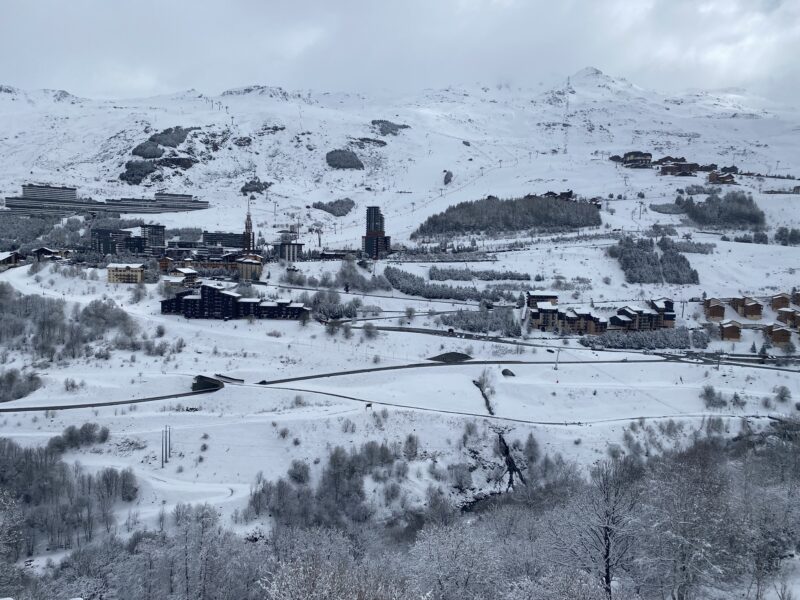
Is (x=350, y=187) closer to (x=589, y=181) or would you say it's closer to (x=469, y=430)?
(x=589, y=181)

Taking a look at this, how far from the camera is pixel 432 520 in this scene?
2189 centimetres

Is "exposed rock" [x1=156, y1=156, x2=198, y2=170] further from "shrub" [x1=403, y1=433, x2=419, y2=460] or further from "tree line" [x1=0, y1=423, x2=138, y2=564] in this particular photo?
"shrub" [x1=403, y1=433, x2=419, y2=460]

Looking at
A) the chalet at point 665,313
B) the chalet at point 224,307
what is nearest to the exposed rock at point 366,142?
the chalet at point 224,307

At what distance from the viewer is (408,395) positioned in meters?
29.7

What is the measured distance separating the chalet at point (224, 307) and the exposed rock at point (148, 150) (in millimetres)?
54460

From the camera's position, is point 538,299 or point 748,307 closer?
point 748,307

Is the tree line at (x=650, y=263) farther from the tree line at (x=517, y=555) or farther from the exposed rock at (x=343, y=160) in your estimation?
the exposed rock at (x=343, y=160)

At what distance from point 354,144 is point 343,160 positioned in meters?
7.46

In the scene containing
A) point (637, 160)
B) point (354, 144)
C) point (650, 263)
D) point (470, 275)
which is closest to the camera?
point (470, 275)

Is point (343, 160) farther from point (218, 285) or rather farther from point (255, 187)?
point (218, 285)

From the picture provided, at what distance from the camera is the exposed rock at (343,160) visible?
91375mm

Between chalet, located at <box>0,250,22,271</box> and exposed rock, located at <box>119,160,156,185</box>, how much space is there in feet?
118

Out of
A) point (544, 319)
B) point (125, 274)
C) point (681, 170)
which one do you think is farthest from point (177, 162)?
point (681, 170)

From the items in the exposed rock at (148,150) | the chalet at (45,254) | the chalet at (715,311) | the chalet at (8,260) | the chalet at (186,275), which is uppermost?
the exposed rock at (148,150)
